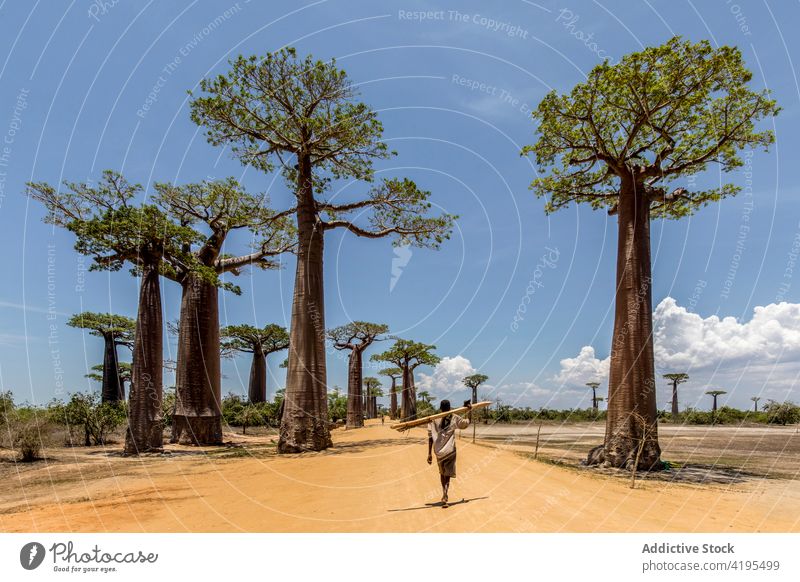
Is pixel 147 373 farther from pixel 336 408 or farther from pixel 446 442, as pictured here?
pixel 336 408

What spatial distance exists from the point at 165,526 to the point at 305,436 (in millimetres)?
9403

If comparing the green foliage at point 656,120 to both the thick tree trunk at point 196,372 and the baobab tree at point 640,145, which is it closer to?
the baobab tree at point 640,145

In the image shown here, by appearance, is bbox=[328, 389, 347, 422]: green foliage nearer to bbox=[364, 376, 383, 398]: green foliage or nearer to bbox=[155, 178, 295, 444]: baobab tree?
bbox=[364, 376, 383, 398]: green foliage

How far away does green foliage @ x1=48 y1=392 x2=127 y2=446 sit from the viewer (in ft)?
62.8

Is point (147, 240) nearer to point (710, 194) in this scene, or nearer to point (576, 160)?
point (576, 160)

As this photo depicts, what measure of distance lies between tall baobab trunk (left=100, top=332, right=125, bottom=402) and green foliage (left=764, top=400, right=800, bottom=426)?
5730 centimetres

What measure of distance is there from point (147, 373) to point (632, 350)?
16148mm

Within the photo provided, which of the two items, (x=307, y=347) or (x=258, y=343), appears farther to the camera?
(x=258, y=343)

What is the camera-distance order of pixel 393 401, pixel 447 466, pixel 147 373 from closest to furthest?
pixel 447 466, pixel 147 373, pixel 393 401

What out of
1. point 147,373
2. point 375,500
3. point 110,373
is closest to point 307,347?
point 147,373

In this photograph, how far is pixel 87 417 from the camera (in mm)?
19797

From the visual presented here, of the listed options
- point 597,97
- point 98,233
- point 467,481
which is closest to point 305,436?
point 467,481

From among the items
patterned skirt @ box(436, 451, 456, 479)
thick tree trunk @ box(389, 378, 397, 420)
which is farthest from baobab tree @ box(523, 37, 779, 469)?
thick tree trunk @ box(389, 378, 397, 420)

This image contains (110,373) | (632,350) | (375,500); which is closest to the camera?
(375,500)
